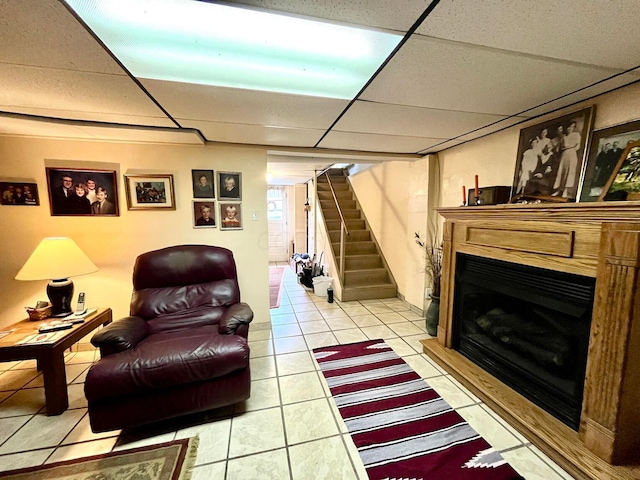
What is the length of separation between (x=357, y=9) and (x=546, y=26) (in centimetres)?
73

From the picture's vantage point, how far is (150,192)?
101 inches

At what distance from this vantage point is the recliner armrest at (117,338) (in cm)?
160

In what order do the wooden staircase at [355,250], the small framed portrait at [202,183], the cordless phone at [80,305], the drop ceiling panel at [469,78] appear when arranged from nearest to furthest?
the drop ceiling panel at [469,78] < the cordless phone at [80,305] < the small framed portrait at [202,183] < the wooden staircase at [355,250]

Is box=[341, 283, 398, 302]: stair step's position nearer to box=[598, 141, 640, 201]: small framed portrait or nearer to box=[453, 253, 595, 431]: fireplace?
box=[453, 253, 595, 431]: fireplace

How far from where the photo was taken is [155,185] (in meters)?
2.56

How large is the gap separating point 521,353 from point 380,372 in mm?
1021

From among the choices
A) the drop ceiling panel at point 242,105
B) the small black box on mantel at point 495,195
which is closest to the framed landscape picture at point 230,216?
the drop ceiling panel at point 242,105

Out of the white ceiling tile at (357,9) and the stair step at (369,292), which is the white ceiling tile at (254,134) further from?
the stair step at (369,292)

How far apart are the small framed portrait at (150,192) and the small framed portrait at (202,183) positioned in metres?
0.21

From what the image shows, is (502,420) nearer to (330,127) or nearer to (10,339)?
(330,127)

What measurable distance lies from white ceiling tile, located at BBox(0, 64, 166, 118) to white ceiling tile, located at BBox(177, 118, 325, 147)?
0.36 meters

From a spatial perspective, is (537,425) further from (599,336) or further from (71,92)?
(71,92)

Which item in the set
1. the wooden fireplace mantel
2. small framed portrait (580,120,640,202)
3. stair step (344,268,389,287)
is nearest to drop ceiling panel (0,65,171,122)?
the wooden fireplace mantel

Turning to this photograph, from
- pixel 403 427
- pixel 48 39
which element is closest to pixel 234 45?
pixel 48 39
